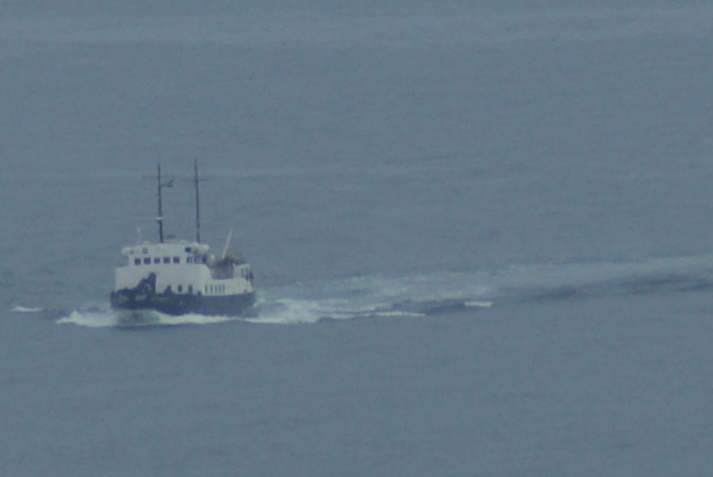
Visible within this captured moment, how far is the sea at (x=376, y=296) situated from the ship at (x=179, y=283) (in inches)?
33.0

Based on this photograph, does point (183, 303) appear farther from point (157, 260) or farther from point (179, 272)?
point (157, 260)

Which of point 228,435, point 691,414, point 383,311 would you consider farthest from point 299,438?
point 383,311

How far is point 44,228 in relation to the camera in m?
148

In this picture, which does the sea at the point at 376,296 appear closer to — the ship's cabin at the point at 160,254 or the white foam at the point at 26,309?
the white foam at the point at 26,309

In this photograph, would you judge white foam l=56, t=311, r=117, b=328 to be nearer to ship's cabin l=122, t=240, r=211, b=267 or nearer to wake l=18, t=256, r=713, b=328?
wake l=18, t=256, r=713, b=328

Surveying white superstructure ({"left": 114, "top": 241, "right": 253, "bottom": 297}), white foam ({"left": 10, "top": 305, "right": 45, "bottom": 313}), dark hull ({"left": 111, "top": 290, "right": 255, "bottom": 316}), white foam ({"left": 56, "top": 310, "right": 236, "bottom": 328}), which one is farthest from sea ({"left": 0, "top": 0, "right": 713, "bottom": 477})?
white superstructure ({"left": 114, "top": 241, "right": 253, "bottom": 297})

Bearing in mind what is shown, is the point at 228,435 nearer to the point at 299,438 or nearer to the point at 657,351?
the point at 299,438

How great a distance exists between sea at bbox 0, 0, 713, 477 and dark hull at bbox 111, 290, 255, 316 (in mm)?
548

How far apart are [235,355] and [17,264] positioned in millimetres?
21147

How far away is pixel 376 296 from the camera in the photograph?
131875 millimetres

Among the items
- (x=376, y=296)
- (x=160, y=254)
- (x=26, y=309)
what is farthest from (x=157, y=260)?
(x=376, y=296)

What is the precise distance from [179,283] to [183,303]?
1513 millimetres

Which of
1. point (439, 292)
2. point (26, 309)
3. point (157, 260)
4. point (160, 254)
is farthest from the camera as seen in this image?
point (439, 292)

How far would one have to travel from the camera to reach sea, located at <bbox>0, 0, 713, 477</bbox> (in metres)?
105
